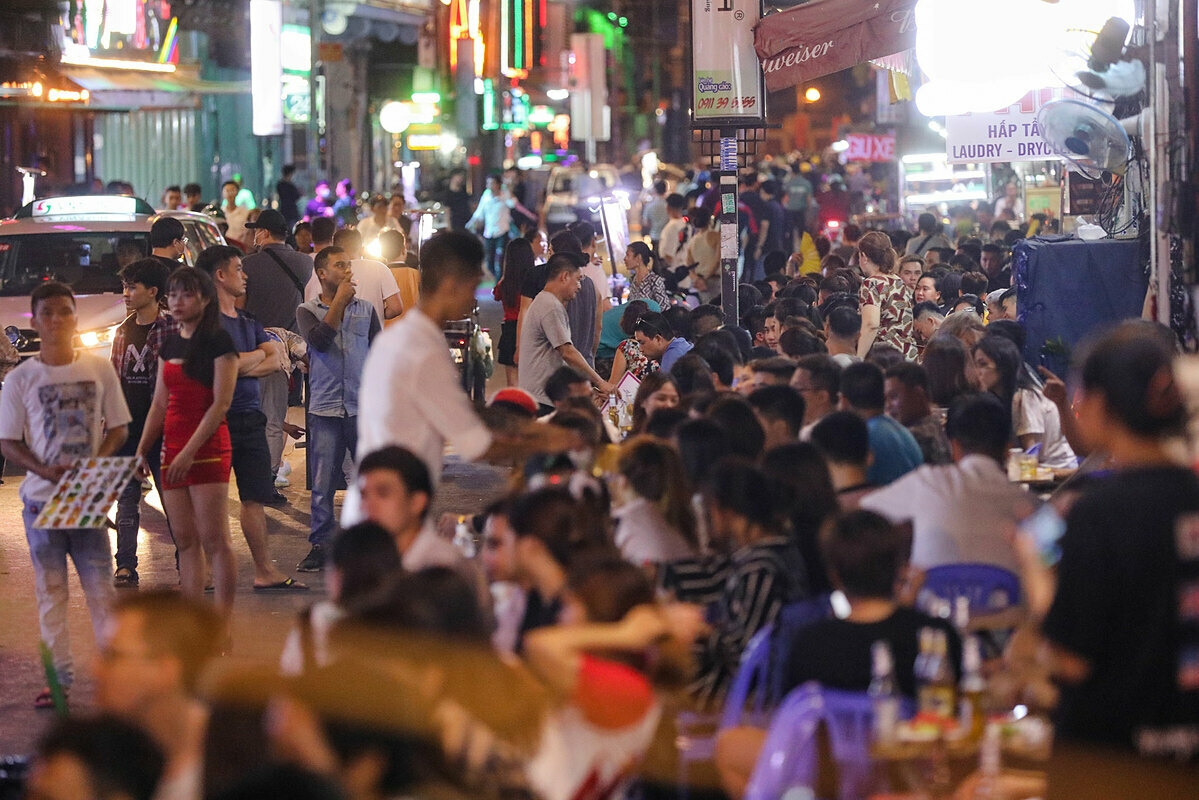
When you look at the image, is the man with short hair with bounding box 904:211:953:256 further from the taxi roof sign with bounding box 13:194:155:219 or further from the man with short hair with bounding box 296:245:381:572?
the man with short hair with bounding box 296:245:381:572

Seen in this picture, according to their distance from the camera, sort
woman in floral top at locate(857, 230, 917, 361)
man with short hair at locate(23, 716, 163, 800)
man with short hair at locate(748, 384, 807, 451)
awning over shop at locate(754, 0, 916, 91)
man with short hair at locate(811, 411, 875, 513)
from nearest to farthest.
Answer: man with short hair at locate(23, 716, 163, 800), man with short hair at locate(811, 411, 875, 513), man with short hair at locate(748, 384, 807, 451), woman in floral top at locate(857, 230, 917, 361), awning over shop at locate(754, 0, 916, 91)

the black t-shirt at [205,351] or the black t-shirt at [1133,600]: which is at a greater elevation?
the black t-shirt at [205,351]

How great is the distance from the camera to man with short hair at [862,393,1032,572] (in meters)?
5.64

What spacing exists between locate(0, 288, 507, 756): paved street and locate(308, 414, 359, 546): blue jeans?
1.02 feet

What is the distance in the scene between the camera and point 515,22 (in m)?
37.9

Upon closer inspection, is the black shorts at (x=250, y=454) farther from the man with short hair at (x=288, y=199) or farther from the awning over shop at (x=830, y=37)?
the man with short hair at (x=288, y=199)

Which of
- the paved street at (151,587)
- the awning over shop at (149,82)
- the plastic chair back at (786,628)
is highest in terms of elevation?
the awning over shop at (149,82)

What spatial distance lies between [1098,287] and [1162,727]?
310 inches

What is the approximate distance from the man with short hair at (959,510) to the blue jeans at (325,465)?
4651mm

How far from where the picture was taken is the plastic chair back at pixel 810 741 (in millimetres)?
4164

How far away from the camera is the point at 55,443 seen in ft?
23.3

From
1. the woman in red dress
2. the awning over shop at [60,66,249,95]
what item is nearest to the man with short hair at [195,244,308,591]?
the woman in red dress

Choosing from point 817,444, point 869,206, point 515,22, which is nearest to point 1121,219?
point 817,444

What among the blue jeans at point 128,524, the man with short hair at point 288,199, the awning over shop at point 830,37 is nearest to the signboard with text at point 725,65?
the awning over shop at point 830,37
